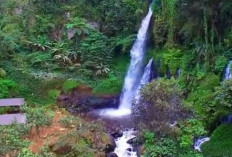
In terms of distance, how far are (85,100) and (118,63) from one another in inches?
134

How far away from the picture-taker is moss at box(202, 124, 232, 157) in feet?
42.3

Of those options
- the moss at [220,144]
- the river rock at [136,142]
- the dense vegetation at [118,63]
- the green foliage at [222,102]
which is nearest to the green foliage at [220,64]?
the dense vegetation at [118,63]

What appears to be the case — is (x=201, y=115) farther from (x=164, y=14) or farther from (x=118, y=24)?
Result: (x=118, y=24)

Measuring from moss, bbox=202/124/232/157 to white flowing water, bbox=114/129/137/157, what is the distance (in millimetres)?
2670

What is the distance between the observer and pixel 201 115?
13961mm

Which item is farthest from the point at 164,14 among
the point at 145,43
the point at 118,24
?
the point at 118,24

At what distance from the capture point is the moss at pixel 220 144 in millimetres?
12885

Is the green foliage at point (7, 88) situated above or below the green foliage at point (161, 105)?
below

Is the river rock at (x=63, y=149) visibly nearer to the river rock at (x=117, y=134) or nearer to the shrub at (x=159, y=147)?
the shrub at (x=159, y=147)

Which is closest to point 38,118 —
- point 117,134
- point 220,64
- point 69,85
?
point 117,134

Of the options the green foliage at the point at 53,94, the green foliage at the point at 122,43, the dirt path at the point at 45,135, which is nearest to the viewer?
the dirt path at the point at 45,135

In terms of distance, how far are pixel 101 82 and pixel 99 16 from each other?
5.28m

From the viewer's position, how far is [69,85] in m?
21.2

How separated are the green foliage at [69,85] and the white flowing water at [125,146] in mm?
5327
